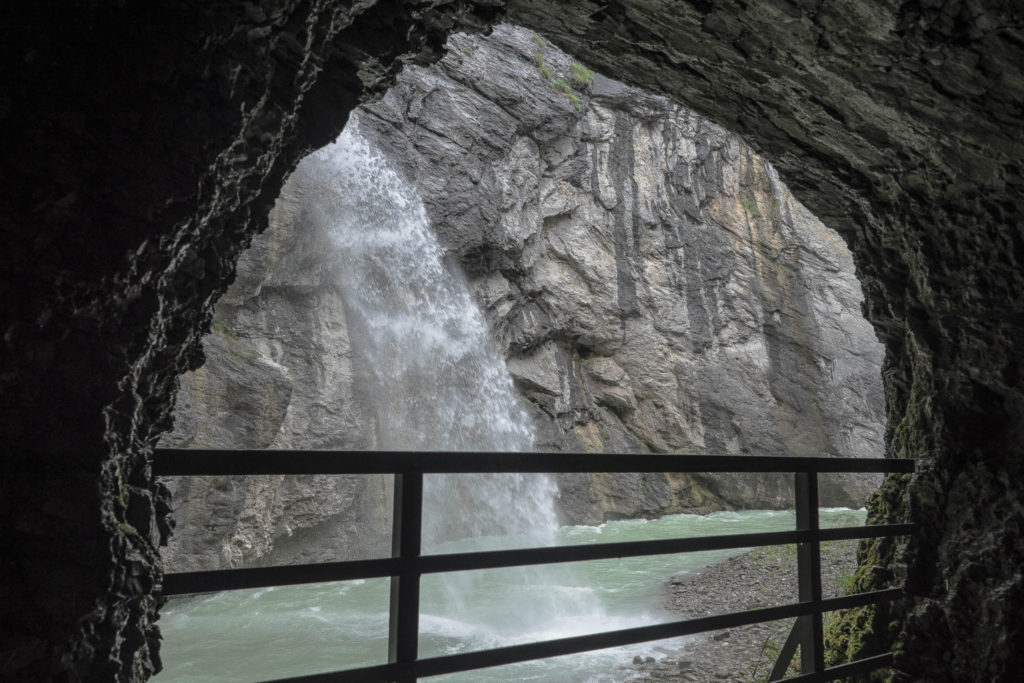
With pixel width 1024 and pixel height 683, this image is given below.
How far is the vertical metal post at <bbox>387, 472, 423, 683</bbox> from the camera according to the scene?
6.06 feet

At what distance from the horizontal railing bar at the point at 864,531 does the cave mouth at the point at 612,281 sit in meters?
9.14

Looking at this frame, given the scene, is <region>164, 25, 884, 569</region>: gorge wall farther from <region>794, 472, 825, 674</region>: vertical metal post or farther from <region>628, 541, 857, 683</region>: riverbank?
<region>794, 472, 825, 674</region>: vertical metal post

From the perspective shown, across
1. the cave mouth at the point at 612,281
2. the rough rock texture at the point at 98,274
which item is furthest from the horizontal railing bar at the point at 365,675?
the cave mouth at the point at 612,281

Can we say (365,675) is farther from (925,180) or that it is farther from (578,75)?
(578,75)

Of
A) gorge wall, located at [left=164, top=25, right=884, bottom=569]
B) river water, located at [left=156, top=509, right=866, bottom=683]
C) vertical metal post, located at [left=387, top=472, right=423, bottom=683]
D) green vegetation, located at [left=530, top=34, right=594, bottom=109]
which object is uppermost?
green vegetation, located at [left=530, top=34, right=594, bottom=109]

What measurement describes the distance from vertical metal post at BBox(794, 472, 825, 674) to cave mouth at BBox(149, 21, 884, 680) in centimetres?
920

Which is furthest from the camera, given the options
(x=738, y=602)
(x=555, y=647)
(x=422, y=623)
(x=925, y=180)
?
(x=738, y=602)

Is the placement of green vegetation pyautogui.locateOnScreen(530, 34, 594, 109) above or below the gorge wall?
above

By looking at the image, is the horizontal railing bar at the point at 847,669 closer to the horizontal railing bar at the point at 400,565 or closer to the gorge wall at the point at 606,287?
the horizontal railing bar at the point at 400,565

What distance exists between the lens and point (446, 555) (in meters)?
1.93

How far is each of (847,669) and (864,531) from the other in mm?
537

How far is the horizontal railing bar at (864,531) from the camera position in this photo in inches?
105

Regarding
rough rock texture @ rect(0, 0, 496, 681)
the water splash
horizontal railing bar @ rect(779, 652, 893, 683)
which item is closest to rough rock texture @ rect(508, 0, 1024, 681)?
horizontal railing bar @ rect(779, 652, 893, 683)

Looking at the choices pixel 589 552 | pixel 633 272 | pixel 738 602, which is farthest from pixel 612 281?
pixel 589 552
